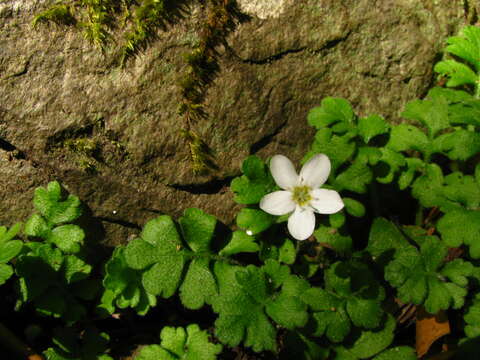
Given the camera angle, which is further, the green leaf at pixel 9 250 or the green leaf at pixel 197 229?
the green leaf at pixel 197 229

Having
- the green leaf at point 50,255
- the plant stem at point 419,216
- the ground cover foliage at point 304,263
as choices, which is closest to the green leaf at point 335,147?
the ground cover foliage at point 304,263

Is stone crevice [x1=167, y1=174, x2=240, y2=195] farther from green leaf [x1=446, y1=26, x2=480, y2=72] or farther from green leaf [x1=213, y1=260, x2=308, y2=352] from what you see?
green leaf [x1=446, y1=26, x2=480, y2=72]

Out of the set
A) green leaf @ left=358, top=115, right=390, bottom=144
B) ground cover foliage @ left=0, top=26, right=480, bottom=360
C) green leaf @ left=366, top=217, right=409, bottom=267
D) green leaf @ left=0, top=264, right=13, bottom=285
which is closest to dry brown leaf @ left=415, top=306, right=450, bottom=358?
ground cover foliage @ left=0, top=26, right=480, bottom=360

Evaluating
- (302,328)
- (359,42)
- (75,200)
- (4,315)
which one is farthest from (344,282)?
(4,315)

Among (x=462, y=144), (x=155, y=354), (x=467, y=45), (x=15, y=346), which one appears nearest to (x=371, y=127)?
(x=462, y=144)

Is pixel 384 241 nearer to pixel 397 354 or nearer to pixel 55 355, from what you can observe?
pixel 397 354

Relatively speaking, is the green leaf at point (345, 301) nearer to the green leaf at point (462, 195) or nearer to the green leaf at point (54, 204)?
the green leaf at point (462, 195)

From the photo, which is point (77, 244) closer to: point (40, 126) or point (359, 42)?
point (40, 126)
